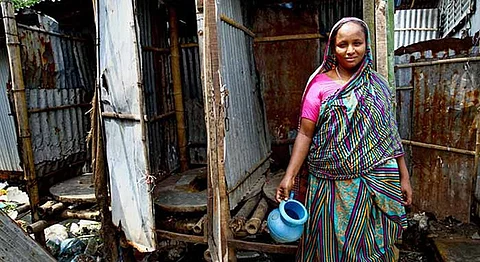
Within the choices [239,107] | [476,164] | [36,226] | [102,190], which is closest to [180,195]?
[102,190]

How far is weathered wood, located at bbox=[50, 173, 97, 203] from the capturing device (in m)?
4.14

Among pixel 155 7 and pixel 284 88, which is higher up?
pixel 155 7

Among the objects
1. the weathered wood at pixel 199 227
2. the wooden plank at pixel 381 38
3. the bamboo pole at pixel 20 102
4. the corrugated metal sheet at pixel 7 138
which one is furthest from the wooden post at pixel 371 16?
the corrugated metal sheet at pixel 7 138

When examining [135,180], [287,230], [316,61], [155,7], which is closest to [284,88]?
[316,61]

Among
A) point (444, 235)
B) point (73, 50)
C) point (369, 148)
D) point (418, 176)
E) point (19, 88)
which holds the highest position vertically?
point (73, 50)

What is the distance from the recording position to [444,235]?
156 inches

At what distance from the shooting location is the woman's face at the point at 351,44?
7.19 feet

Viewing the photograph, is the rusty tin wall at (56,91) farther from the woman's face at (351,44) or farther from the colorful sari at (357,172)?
the woman's face at (351,44)

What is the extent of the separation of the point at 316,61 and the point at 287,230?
2691mm

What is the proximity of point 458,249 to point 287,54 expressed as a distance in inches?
111

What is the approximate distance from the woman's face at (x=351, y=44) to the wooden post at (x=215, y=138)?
809 millimetres

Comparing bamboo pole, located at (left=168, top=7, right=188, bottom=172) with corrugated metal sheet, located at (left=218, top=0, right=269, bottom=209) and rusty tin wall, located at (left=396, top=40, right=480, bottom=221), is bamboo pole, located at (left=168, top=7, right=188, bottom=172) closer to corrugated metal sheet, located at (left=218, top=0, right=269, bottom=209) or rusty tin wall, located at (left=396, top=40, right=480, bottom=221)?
corrugated metal sheet, located at (left=218, top=0, right=269, bottom=209)

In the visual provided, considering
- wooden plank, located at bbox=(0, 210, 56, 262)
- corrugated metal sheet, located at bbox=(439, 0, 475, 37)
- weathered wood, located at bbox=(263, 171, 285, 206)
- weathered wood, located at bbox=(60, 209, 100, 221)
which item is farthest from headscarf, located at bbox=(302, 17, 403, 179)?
corrugated metal sheet, located at bbox=(439, 0, 475, 37)

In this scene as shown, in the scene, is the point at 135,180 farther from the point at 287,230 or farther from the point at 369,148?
the point at 369,148
